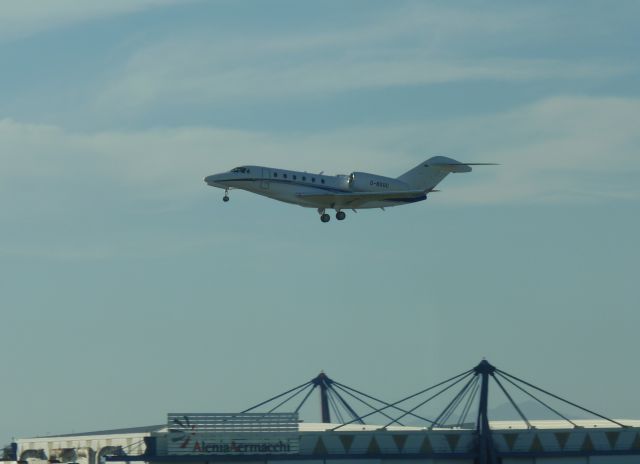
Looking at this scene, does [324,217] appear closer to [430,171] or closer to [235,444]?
[430,171]

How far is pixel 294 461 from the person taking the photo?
323 ft

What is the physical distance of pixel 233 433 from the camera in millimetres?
97562

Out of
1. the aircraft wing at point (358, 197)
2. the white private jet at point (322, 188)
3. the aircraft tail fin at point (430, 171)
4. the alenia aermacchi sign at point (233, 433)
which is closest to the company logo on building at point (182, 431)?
the alenia aermacchi sign at point (233, 433)

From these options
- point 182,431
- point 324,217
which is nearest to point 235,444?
point 182,431

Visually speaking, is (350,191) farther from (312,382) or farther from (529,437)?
(312,382)

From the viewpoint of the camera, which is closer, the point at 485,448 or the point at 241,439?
the point at 241,439

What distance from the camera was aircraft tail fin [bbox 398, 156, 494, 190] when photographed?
122 m

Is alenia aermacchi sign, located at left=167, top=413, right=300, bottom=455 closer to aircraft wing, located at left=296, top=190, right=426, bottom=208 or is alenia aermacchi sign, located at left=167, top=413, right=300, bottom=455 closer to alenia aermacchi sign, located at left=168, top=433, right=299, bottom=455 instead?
alenia aermacchi sign, located at left=168, top=433, right=299, bottom=455

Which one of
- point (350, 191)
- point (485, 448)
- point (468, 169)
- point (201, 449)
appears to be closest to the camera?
point (201, 449)

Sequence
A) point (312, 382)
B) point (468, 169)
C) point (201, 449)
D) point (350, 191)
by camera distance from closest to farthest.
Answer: point (201, 449), point (350, 191), point (468, 169), point (312, 382)

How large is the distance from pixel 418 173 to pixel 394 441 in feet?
100

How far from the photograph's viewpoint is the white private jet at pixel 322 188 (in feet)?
361

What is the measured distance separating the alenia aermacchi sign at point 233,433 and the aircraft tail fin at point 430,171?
101ft

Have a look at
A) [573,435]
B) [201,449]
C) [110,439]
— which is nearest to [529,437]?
[573,435]
